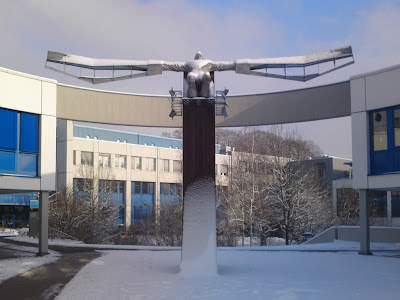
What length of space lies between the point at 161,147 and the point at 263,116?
46857 millimetres

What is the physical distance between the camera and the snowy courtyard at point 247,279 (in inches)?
406

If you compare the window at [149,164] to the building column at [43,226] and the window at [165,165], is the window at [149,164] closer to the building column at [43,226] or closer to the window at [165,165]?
the window at [165,165]

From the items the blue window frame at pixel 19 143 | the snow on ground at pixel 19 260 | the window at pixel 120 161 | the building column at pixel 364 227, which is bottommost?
the snow on ground at pixel 19 260

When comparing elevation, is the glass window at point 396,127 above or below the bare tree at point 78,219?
above

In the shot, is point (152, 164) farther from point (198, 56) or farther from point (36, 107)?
point (198, 56)

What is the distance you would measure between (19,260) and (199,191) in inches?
293

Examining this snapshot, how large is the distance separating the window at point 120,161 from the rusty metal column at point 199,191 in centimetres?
4702

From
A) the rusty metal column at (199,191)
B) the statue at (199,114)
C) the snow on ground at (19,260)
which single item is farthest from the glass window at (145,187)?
the rusty metal column at (199,191)

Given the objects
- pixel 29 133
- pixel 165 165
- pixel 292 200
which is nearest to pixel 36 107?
pixel 29 133

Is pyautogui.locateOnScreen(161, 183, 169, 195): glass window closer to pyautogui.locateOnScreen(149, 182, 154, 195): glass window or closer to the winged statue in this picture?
pyautogui.locateOnScreen(149, 182, 154, 195): glass window

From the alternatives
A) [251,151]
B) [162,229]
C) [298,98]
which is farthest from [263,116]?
[251,151]

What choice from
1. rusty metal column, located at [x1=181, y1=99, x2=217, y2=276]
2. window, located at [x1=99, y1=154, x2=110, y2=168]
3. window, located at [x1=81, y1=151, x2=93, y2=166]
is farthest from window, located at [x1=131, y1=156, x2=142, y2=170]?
rusty metal column, located at [x1=181, y1=99, x2=217, y2=276]

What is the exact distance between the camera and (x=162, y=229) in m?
32.8

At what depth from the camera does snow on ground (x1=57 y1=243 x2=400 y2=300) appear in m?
10.3
